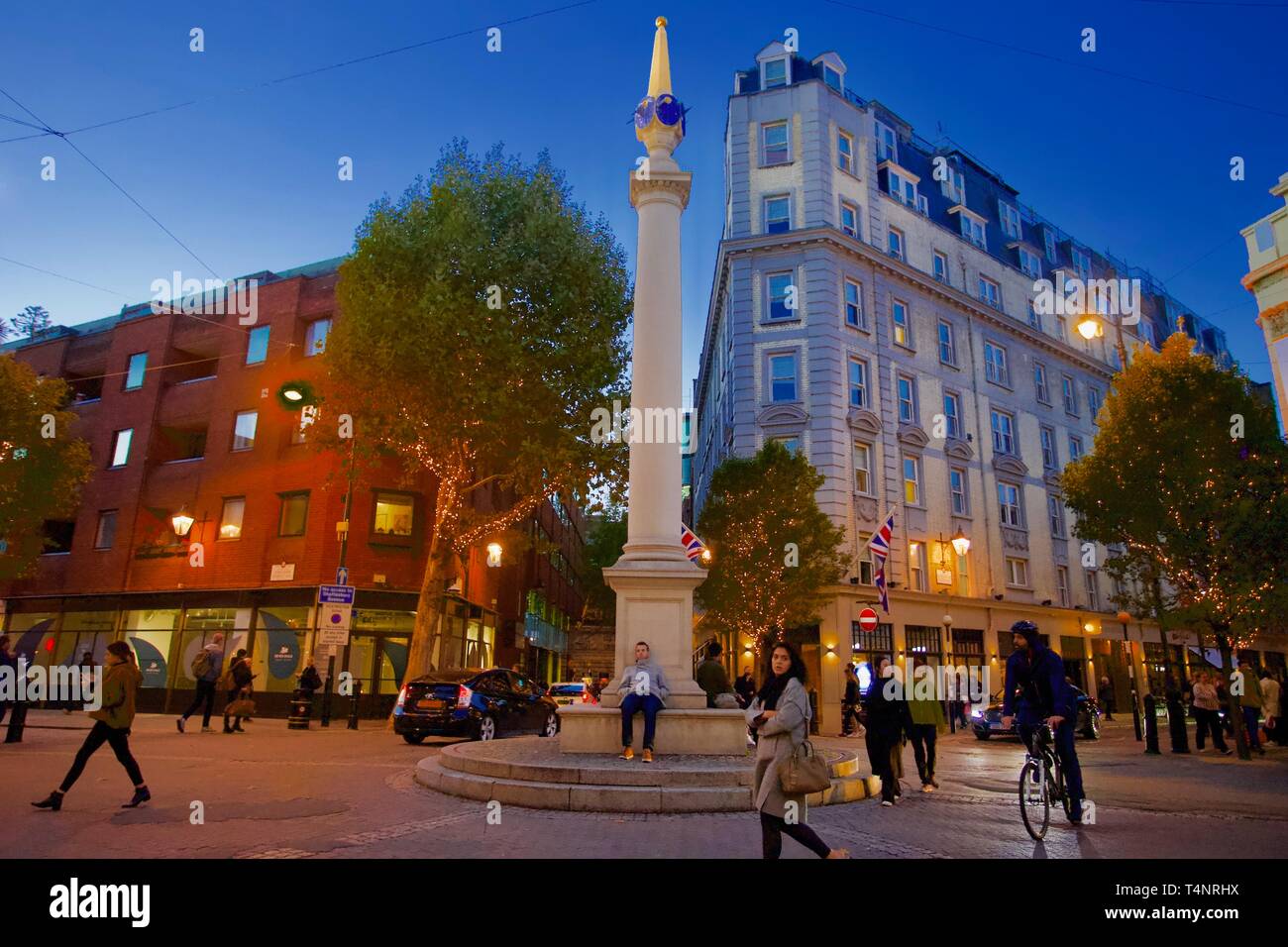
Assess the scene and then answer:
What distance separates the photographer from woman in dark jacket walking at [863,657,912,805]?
9.60 meters

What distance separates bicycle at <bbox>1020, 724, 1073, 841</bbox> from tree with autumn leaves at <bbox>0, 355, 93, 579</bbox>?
28.7 metres

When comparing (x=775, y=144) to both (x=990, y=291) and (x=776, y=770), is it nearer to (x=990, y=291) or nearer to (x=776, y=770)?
(x=990, y=291)

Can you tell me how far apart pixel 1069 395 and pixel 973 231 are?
415 inches

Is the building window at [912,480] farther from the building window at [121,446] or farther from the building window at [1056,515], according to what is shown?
the building window at [121,446]

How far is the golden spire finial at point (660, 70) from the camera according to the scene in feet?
47.5

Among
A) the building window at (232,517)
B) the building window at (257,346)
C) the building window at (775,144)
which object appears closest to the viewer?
the building window at (232,517)

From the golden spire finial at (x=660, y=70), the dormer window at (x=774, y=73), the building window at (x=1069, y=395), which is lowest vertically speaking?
the golden spire finial at (x=660, y=70)

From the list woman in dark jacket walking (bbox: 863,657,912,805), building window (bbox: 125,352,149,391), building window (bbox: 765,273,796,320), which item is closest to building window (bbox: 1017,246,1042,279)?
building window (bbox: 765,273,796,320)

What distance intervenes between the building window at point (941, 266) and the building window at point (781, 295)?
9361mm

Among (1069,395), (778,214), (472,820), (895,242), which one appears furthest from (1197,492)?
(1069,395)

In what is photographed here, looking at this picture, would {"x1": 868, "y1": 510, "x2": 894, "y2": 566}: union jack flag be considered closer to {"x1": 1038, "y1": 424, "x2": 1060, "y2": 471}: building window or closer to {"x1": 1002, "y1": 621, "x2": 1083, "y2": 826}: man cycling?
{"x1": 1002, "y1": 621, "x2": 1083, "y2": 826}: man cycling

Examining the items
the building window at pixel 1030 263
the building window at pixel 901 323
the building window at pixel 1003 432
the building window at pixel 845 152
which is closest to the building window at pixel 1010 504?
the building window at pixel 1003 432

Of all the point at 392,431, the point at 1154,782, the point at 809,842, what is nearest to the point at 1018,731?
the point at 809,842

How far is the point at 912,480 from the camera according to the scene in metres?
33.6
